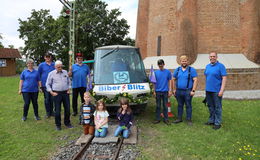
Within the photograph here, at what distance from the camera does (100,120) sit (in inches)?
202

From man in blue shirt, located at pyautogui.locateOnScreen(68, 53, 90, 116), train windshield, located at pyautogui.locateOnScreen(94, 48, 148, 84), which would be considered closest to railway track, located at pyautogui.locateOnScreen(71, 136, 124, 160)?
train windshield, located at pyautogui.locateOnScreen(94, 48, 148, 84)

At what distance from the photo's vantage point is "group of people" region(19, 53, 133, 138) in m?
5.09

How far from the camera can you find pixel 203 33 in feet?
44.3

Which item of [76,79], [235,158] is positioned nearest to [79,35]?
[76,79]

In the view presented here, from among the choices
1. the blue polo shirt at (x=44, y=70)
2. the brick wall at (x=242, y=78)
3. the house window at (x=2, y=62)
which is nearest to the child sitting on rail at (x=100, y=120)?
the blue polo shirt at (x=44, y=70)

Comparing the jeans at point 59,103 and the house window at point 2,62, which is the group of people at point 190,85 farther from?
the house window at point 2,62

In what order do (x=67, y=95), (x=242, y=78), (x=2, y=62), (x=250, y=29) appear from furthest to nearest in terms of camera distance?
(x=2, y=62) → (x=250, y=29) → (x=242, y=78) → (x=67, y=95)

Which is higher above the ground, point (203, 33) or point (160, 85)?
point (203, 33)

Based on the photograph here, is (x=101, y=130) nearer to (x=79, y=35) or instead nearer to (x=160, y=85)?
(x=160, y=85)

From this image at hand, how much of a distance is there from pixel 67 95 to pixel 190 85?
356 centimetres

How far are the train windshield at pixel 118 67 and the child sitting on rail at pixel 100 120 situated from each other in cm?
130

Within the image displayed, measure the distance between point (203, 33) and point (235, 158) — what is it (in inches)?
431

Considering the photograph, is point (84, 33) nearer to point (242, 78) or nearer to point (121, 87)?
point (242, 78)

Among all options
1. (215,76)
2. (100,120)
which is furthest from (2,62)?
(215,76)
